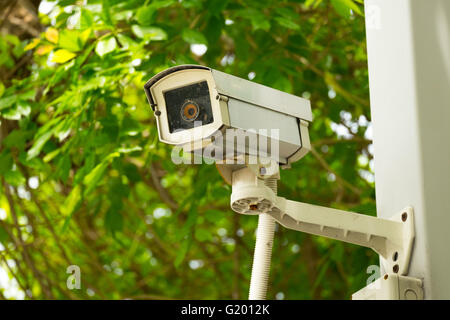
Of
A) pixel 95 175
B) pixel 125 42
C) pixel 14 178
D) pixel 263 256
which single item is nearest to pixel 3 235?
pixel 14 178

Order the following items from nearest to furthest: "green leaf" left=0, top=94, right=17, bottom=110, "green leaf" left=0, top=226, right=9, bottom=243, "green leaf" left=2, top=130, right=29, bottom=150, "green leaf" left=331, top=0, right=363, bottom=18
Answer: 1. "green leaf" left=331, top=0, right=363, bottom=18
2. "green leaf" left=0, top=94, right=17, bottom=110
3. "green leaf" left=2, top=130, right=29, bottom=150
4. "green leaf" left=0, top=226, right=9, bottom=243

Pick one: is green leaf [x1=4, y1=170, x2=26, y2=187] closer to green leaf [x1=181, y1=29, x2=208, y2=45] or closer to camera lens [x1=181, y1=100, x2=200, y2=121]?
green leaf [x1=181, y1=29, x2=208, y2=45]

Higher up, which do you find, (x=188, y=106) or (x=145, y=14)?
(x=145, y=14)

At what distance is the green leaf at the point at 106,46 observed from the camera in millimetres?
2279

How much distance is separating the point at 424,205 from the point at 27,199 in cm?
275

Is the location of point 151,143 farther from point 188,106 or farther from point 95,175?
point 188,106

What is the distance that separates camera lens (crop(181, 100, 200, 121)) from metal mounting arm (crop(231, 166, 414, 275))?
120 mm

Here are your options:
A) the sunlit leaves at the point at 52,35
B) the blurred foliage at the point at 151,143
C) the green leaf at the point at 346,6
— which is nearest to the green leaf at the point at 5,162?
the blurred foliage at the point at 151,143

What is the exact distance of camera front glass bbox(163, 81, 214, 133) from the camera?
1.21 meters

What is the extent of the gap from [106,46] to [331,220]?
4.02 ft

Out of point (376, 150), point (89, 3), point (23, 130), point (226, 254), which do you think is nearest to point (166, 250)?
point (226, 254)

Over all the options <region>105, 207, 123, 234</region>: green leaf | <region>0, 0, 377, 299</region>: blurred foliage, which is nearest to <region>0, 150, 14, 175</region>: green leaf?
<region>0, 0, 377, 299</region>: blurred foliage

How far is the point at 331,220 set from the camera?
1300 mm

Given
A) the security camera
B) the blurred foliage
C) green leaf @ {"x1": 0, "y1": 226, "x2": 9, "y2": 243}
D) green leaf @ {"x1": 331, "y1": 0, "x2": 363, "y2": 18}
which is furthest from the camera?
green leaf @ {"x1": 0, "y1": 226, "x2": 9, "y2": 243}
